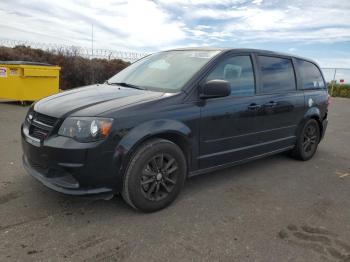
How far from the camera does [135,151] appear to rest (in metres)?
3.34

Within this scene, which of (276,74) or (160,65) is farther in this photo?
(276,74)

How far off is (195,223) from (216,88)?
1.40 m

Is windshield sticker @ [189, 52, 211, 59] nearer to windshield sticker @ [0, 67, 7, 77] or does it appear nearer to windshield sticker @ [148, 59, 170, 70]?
windshield sticker @ [148, 59, 170, 70]

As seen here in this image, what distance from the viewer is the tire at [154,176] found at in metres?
3.35

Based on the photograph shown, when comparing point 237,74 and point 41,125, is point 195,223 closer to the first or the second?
point 41,125

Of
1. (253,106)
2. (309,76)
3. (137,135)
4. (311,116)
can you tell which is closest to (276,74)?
(253,106)

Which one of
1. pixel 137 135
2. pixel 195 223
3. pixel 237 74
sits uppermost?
pixel 237 74

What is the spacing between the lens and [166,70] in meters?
4.29

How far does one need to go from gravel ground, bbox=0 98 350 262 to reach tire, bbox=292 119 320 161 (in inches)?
34.6

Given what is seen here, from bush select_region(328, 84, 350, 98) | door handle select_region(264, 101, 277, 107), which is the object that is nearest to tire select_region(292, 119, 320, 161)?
door handle select_region(264, 101, 277, 107)

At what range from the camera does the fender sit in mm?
3217

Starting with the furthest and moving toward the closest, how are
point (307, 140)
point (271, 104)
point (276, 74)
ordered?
point (307, 140) < point (276, 74) < point (271, 104)

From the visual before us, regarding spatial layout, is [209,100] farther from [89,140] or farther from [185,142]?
[89,140]

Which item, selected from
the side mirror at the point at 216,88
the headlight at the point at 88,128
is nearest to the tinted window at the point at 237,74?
the side mirror at the point at 216,88
